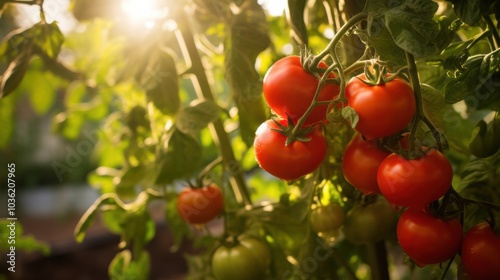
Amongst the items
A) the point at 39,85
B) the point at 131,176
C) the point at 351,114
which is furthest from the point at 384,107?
the point at 39,85

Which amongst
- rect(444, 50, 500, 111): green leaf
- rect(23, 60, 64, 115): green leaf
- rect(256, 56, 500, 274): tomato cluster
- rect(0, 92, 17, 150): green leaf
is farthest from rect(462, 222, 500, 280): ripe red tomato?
rect(23, 60, 64, 115): green leaf

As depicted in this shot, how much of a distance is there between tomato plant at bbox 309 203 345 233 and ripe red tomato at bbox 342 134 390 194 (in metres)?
0.12

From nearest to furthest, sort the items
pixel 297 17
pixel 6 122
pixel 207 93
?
pixel 297 17 → pixel 207 93 → pixel 6 122

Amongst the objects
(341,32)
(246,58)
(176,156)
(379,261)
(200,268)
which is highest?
(341,32)

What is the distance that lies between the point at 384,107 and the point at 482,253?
14 cm

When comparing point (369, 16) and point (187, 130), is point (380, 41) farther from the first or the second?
point (187, 130)

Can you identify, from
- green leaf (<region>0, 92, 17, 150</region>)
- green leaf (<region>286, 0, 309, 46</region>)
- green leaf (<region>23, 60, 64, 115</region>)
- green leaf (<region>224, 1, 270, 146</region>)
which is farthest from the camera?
green leaf (<region>23, 60, 64, 115</region>)

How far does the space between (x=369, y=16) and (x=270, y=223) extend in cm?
35

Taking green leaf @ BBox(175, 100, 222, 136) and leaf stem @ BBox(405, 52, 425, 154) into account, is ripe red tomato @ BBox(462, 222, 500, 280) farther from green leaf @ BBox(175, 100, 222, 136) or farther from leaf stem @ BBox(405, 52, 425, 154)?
green leaf @ BBox(175, 100, 222, 136)

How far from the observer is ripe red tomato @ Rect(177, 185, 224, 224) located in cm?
67

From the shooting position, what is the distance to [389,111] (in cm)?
36

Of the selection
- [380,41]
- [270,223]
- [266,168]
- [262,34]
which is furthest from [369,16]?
[270,223]

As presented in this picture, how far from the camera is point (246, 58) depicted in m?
0.60

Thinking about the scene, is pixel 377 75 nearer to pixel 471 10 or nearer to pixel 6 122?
pixel 471 10
